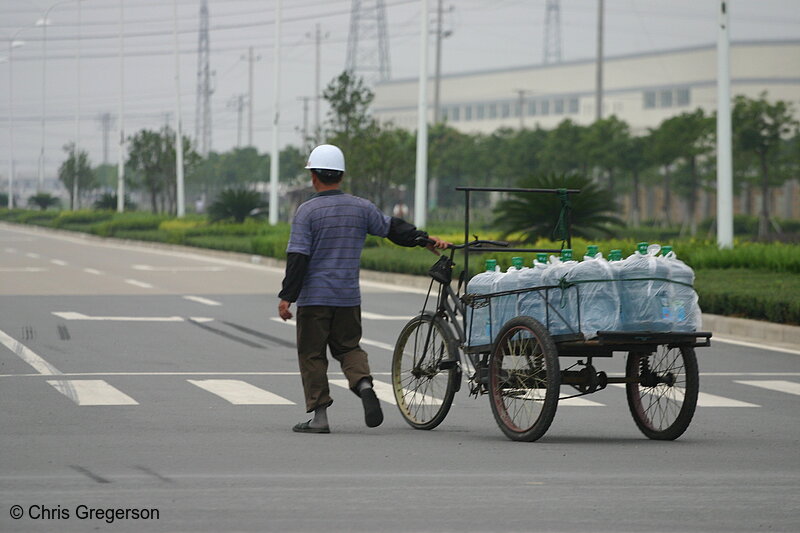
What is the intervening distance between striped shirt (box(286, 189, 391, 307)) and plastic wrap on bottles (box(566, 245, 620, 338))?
4.78 ft

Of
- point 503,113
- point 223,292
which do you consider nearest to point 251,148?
point 503,113

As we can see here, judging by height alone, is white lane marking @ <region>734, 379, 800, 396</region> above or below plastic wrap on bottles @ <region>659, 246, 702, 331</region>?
below

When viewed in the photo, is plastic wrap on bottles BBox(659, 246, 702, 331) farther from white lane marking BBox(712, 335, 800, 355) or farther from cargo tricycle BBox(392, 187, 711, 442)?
white lane marking BBox(712, 335, 800, 355)

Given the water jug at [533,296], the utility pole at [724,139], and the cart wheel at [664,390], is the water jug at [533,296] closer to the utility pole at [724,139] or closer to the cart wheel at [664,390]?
the cart wheel at [664,390]

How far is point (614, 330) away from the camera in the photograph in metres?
9.26

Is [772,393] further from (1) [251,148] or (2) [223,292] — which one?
(1) [251,148]

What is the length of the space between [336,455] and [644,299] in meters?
2.06

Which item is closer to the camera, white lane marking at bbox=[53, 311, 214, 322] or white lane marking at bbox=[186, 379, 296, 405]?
white lane marking at bbox=[186, 379, 296, 405]

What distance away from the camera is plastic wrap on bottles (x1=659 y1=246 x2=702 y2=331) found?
30.6 feet

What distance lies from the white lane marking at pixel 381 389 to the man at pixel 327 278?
198cm

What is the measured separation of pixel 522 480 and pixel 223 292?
1923 cm

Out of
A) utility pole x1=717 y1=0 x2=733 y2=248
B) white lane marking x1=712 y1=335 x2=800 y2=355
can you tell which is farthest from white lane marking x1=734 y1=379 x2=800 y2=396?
utility pole x1=717 y1=0 x2=733 y2=248

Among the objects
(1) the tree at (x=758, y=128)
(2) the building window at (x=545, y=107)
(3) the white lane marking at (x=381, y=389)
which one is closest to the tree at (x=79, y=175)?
(2) the building window at (x=545, y=107)

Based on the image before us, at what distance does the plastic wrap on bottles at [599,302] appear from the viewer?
926 centimetres
